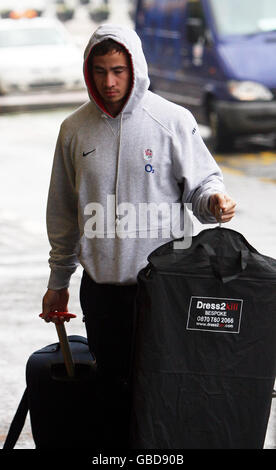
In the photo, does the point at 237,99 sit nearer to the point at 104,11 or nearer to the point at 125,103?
the point at 125,103

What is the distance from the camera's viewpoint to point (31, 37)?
21.2 metres

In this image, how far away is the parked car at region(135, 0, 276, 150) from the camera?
1305 cm

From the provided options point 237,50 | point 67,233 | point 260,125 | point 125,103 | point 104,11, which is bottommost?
point 104,11

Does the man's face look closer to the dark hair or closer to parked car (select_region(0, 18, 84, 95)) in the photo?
the dark hair

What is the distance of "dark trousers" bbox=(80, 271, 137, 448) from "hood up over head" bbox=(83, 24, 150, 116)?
63 cm

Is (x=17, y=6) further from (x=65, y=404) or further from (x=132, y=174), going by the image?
(x=132, y=174)

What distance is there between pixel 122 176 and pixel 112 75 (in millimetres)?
338

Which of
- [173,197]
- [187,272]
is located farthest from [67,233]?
[187,272]

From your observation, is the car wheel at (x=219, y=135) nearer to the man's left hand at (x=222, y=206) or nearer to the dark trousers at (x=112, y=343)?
the dark trousers at (x=112, y=343)

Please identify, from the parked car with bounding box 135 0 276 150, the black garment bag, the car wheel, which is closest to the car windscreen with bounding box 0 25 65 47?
the parked car with bounding box 135 0 276 150

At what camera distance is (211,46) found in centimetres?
1337

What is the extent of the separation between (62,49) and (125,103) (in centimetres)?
1742

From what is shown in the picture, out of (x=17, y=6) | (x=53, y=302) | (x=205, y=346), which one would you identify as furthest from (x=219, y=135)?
(x=17, y=6)

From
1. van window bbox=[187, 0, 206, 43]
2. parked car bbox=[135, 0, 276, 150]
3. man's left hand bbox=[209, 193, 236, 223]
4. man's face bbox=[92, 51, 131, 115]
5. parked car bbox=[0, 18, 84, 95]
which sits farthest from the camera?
parked car bbox=[0, 18, 84, 95]
